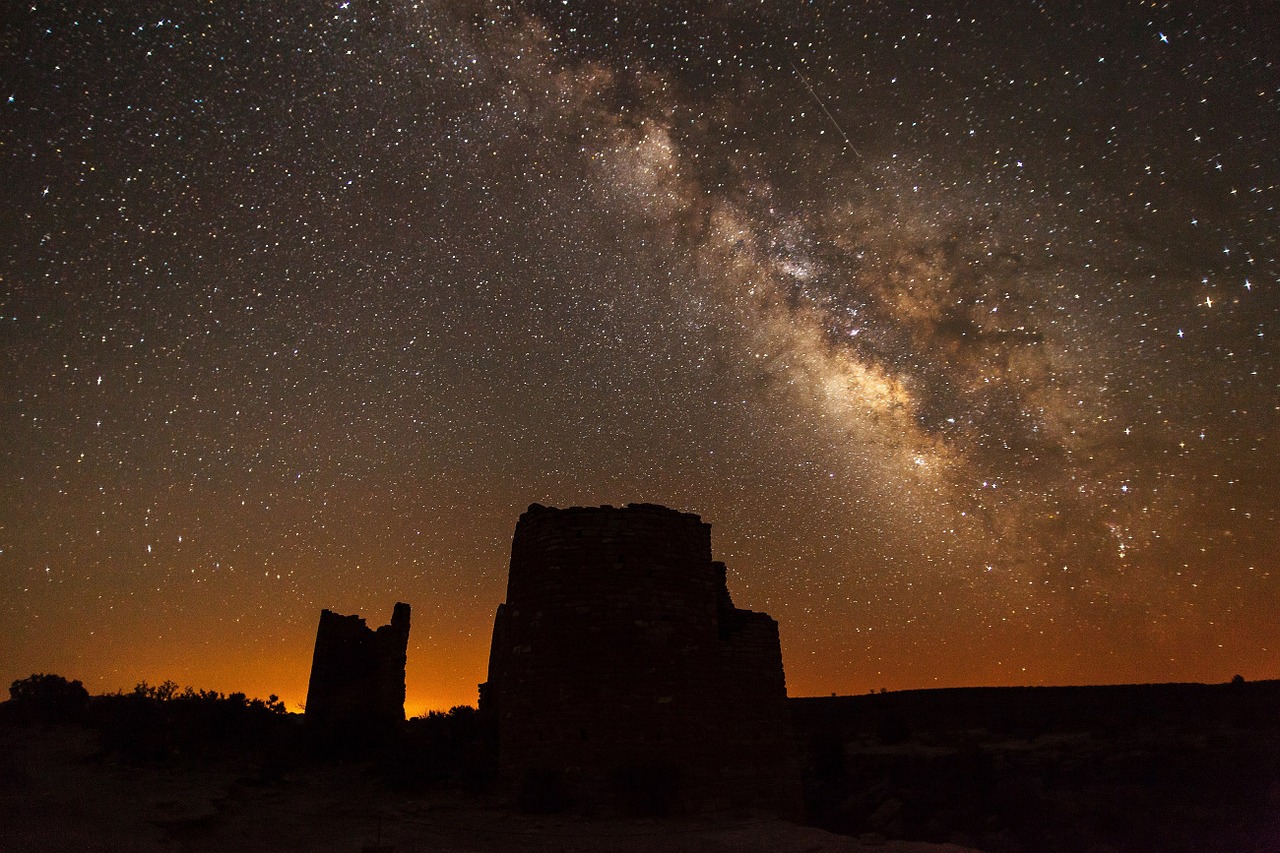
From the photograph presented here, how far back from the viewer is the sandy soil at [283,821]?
27.9 feet

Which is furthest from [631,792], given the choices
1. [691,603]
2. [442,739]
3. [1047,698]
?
[1047,698]

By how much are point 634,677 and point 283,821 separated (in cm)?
514

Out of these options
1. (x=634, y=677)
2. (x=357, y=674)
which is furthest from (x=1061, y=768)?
(x=357, y=674)

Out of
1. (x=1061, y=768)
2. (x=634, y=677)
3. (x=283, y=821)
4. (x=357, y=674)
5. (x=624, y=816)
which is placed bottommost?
(x=1061, y=768)

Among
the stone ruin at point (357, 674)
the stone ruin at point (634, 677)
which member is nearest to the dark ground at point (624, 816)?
the stone ruin at point (634, 677)

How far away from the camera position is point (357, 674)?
18375 mm

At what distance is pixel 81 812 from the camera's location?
8922 millimetres

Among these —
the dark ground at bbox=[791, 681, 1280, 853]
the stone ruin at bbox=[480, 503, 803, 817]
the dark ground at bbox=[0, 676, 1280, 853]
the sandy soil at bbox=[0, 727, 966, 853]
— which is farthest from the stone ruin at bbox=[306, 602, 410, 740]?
the dark ground at bbox=[791, 681, 1280, 853]

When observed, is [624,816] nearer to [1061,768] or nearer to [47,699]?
[47,699]

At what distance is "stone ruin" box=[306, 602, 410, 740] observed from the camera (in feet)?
57.5

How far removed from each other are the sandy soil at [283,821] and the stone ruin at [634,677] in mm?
661

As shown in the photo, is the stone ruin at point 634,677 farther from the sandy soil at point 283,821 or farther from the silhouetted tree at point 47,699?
the silhouetted tree at point 47,699

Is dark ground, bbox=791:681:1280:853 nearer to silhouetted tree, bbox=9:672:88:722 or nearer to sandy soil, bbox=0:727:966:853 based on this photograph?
sandy soil, bbox=0:727:966:853

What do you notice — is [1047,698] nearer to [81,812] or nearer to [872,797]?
[872,797]
